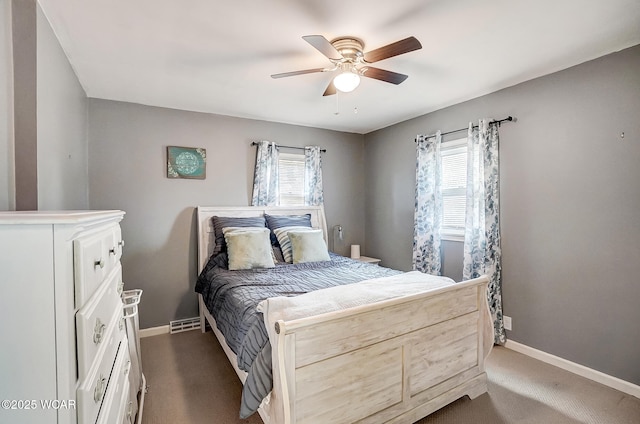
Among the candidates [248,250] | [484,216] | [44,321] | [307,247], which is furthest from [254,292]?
[484,216]

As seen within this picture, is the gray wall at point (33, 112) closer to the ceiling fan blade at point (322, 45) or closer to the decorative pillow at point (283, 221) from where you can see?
the ceiling fan blade at point (322, 45)

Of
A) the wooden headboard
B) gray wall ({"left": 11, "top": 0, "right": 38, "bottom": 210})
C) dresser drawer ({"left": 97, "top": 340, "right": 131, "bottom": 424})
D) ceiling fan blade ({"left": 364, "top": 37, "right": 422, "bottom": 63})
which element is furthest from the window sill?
gray wall ({"left": 11, "top": 0, "right": 38, "bottom": 210})

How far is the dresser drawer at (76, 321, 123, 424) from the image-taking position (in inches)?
33.0

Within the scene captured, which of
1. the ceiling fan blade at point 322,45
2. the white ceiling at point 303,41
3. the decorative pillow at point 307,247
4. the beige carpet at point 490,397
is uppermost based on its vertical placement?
the white ceiling at point 303,41

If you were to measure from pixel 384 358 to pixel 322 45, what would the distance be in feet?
5.96

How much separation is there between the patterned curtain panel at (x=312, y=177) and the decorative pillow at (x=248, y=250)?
1.17 m

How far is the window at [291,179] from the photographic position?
13.4ft

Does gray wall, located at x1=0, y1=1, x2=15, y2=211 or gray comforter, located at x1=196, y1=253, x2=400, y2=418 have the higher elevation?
gray wall, located at x1=0, y1=1, x2=15, y2=211

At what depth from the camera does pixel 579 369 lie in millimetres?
2436

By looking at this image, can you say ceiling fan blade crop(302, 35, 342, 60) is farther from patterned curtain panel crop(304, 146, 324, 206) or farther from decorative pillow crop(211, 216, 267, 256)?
patterned curtain panel crop(304, 146, 324, 206)

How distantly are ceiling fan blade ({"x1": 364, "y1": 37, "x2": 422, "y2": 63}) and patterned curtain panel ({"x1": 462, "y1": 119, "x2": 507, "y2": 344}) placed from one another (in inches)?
64.5

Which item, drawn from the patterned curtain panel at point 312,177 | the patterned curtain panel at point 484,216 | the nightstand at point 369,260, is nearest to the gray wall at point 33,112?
the patterned curtain panel at point 312,177

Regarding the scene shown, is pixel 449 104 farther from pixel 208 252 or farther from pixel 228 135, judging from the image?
pixel 208 252

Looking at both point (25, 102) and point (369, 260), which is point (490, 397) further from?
point (25, 102)
